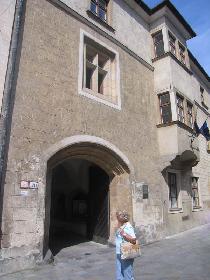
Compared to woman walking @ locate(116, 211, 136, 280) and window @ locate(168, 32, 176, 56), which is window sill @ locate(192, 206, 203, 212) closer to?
window @ locate(168, 32, 176, 56)

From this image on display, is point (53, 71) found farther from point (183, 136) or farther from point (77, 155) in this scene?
point (183, 136)

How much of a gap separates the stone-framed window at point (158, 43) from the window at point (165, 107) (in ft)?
6.64

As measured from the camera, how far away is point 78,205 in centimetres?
1203

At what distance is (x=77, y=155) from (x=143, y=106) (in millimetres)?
3753

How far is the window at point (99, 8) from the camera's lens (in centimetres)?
996

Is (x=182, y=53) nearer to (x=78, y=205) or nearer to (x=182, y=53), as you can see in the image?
(x=182, y=53)

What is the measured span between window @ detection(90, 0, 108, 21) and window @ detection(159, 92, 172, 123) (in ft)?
12.6

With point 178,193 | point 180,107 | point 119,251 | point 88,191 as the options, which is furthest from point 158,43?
point 119,251

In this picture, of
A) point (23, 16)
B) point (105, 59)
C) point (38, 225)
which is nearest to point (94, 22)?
point (105, 59)

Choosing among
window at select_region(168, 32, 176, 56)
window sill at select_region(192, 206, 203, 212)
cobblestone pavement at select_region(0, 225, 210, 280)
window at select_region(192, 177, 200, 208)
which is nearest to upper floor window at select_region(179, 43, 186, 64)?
window at select_region(168, 32, 176, 56)

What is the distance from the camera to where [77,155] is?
848 centimetres

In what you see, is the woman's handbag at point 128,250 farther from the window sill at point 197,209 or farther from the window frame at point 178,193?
the window sill at point 197,209

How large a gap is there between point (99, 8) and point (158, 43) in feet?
11.3

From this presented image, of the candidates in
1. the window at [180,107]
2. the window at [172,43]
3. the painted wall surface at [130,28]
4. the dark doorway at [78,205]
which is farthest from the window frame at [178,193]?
the window at [172,43]
